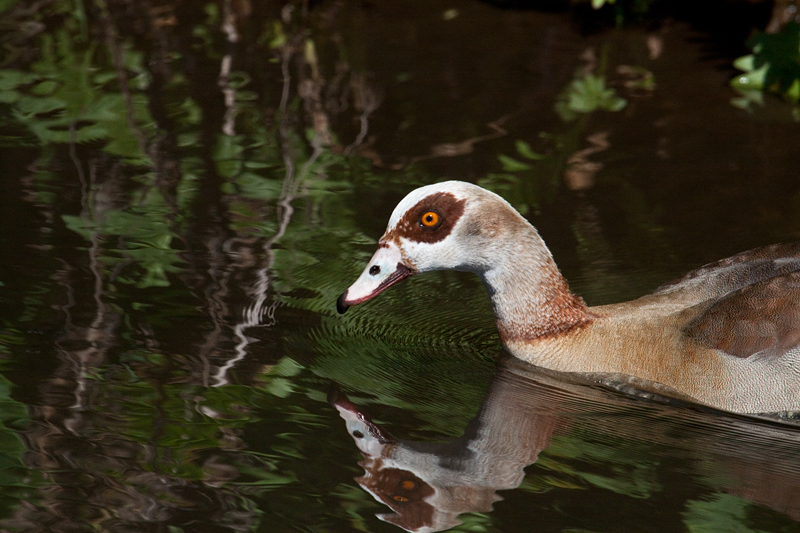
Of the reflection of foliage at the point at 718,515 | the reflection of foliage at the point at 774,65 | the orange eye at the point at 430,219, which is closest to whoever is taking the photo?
the reflection of foliage at the point at 718,515

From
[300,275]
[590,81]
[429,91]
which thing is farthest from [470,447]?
[590,81]

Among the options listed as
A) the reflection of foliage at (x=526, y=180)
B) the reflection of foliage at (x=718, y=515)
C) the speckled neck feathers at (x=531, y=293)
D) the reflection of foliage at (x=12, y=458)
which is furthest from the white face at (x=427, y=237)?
the reflection of foliage at (x=526, y=180)

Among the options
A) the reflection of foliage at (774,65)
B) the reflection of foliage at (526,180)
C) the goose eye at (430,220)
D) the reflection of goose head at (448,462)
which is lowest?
the reflection of goose head at (448,462)

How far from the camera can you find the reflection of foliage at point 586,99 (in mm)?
9266

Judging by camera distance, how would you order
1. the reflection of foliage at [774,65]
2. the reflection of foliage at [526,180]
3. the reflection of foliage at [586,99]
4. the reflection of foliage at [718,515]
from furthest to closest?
the reflection of foliage at [774,65]
the reflection of foliage at [586,99]
the reflection of foliage at [526,180]
the reflection of foliage at [718,515]

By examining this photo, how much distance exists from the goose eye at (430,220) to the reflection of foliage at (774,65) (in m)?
5.26

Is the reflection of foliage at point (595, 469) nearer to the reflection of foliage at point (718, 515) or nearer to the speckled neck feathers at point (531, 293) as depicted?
the reflection of foliage at point (718, 515)

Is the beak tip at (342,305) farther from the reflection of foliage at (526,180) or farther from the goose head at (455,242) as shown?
the reflection of foliage at (526,180)

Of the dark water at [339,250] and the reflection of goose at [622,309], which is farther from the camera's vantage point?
the reflection of goose at [622,309]

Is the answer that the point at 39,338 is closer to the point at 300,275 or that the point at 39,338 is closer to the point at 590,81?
the point at 300,275

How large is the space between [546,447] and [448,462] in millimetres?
451

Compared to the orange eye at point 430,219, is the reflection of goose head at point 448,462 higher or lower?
lower

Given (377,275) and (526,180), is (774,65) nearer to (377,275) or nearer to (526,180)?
(526,180)

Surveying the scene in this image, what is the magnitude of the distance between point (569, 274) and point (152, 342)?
97.9 inches
